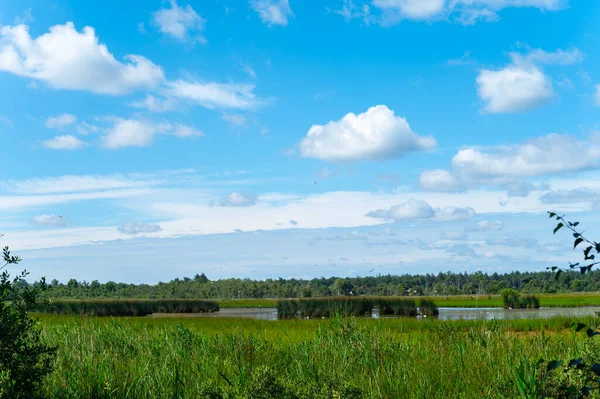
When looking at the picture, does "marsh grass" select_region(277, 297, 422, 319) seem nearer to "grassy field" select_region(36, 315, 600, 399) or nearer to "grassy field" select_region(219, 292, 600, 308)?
"grassy field" select_region(36, 315, 600, 399)

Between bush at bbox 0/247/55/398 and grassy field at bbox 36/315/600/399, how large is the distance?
970 millimetres

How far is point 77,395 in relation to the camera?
6375 mm

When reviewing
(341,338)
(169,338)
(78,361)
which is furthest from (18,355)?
(341,338)

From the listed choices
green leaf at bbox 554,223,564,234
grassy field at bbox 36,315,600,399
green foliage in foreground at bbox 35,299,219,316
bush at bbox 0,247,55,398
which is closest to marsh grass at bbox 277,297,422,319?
green foliage in foreground at bbox 35,299,219,316

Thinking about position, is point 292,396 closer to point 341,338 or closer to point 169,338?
point 341,338

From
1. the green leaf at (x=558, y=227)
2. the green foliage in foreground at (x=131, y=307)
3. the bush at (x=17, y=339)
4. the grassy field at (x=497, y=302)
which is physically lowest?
the grassy field at (x=497, y=302)

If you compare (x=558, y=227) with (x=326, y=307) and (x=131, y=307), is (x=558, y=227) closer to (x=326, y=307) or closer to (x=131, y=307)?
(x=326, y=307)

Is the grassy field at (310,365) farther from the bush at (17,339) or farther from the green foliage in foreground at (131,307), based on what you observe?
the green foliage in foreground at (131,307)

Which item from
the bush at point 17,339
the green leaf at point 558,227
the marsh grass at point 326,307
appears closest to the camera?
the green leaf at point 558,227

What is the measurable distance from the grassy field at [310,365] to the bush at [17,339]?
0.97m

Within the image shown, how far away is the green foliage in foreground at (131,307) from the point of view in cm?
3655

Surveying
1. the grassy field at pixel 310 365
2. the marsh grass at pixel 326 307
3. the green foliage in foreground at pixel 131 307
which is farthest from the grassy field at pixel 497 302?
the grassy field at pixel 310 365

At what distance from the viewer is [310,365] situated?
7371 millimetres

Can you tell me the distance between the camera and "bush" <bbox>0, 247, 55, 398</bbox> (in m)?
5.21
